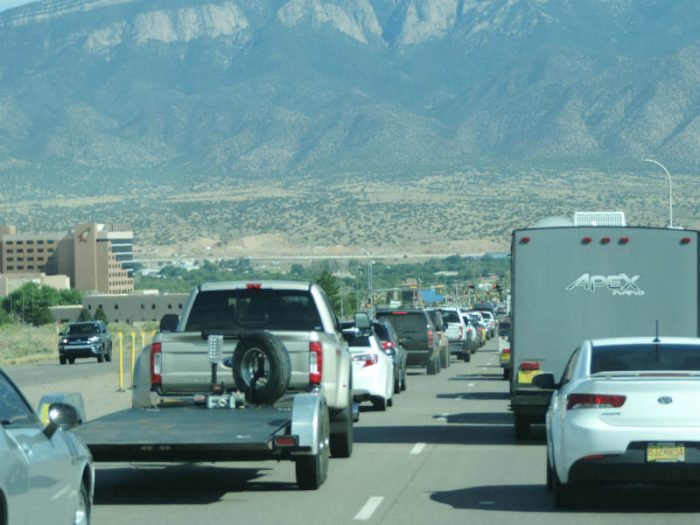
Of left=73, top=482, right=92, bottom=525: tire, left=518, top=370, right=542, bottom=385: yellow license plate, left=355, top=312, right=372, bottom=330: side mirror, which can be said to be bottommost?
left=73, top=482, right=92, bottom=525: tire

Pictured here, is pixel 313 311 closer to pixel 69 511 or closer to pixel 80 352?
pixel 69 511

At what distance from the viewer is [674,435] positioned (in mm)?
13977

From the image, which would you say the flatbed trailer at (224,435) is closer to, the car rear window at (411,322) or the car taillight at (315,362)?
the car taillight at (315,362)

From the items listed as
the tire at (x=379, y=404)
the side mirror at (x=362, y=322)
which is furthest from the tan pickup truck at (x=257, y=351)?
the tire at (x=379, y=404)

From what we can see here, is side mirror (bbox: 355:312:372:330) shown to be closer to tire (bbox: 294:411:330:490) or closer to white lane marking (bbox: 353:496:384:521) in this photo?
tire (bbox: 294:411:330:490)

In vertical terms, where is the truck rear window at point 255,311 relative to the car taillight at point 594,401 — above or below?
above

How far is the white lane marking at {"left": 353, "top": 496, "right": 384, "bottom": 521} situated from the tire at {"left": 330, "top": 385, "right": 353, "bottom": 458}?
121 inches

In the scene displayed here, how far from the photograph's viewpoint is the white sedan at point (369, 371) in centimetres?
2759

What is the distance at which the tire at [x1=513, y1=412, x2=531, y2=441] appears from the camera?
72.2ft

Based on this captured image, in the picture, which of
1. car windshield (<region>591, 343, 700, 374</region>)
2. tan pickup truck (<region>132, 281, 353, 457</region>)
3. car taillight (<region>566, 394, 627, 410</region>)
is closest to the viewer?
car taillight (<region>566, 394, 627, 410</region>)

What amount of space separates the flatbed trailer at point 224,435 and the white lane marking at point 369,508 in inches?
26.3

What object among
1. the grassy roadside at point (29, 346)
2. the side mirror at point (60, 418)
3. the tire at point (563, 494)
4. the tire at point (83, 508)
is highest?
the side mirror at point (60, 418)

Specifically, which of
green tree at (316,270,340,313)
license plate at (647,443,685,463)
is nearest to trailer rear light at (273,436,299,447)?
license plate at (647,443,685,463)

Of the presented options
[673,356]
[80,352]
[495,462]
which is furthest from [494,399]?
[80,352]
